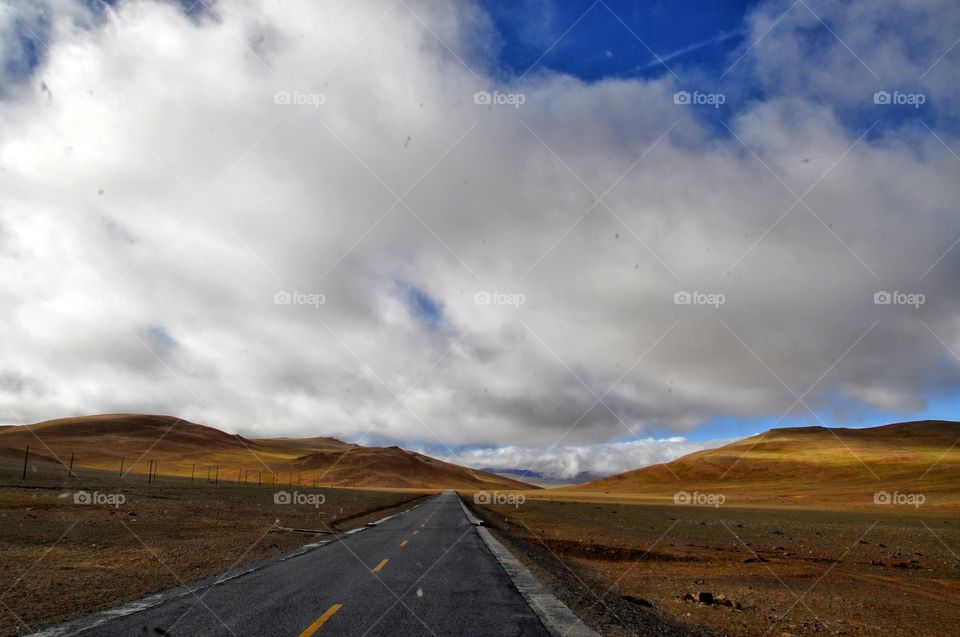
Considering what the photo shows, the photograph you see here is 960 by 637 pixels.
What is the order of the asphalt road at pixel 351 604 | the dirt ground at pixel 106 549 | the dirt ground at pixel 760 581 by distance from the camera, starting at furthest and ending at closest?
1. the dirt ground at pixel 760 581
2. the dirt ground at pixel 106 549
3. the asphalt road at pixel 351 604

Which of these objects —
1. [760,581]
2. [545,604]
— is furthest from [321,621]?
[760,581]

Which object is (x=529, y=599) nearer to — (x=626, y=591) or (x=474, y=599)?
(x=474, y=599)

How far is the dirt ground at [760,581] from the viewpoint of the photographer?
1059 cm

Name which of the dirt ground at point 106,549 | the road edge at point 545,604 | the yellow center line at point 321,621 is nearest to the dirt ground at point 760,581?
the road edge at point 545,604

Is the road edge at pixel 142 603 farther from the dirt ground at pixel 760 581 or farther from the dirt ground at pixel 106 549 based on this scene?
the dirt ground at pixel 760 581

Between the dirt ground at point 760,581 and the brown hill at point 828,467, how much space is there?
69.7 meters

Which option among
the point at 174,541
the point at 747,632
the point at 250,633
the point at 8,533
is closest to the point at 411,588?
the point at 250,633

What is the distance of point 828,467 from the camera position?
135500mm

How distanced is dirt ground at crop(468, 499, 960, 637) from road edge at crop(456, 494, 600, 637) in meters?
0.32

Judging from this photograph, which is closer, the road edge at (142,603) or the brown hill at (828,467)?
the road edge at (142,603)

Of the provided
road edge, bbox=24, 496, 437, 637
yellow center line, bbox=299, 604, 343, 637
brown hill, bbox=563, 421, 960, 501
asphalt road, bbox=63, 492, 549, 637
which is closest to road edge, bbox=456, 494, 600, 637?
asphalt road, bbox=63, 492, 549, 637

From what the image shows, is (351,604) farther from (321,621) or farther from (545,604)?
(545,604)

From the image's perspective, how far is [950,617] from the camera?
479 inches

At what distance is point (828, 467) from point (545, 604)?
15429 centimetres
